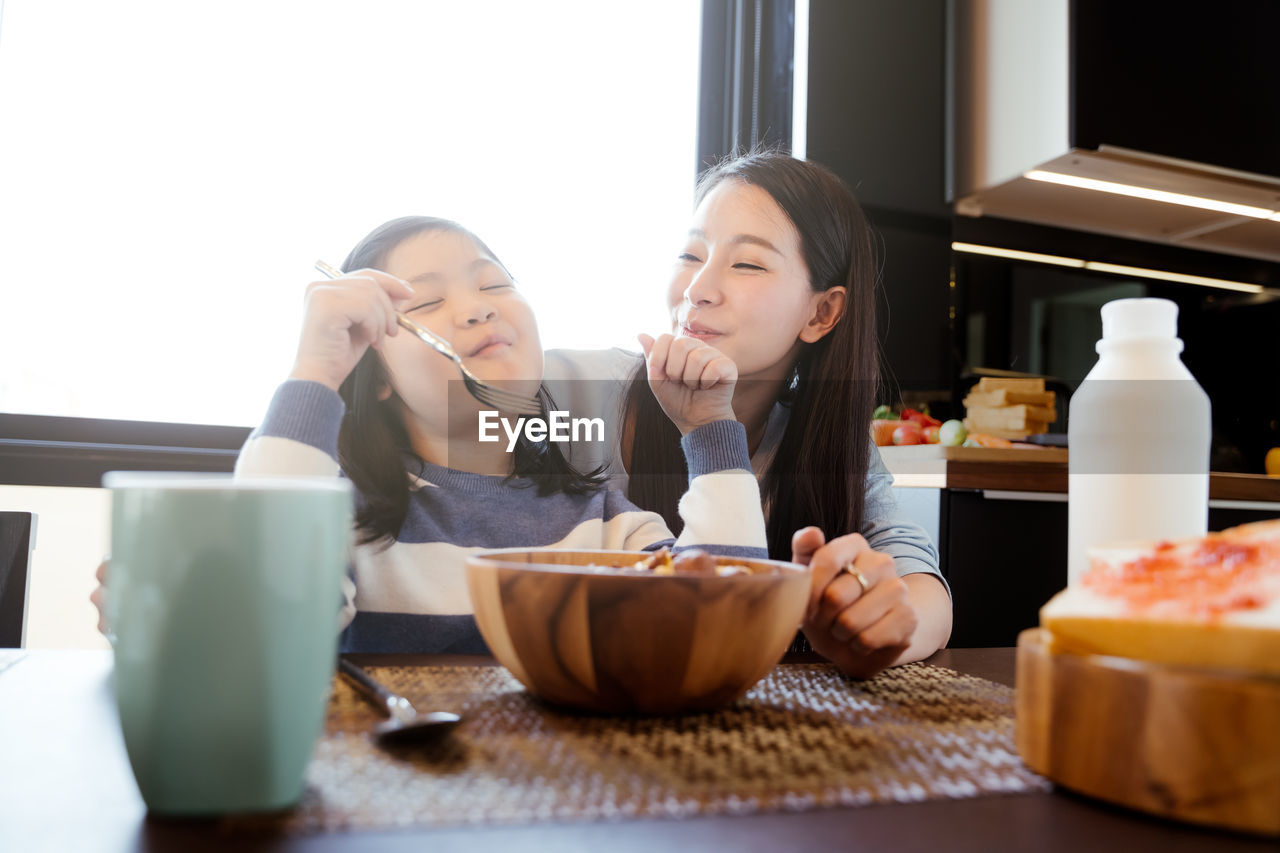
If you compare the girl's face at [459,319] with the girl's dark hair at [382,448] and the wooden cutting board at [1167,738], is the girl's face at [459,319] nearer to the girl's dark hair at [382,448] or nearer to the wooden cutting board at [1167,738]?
the girl's dark hair at [382,448]

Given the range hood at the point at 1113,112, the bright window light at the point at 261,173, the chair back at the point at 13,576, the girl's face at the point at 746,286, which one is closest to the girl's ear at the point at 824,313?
the girl's face at the point at 746,286

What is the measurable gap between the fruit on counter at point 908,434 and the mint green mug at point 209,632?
215 cm

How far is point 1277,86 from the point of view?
2.64 meters

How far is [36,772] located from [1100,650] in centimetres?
44

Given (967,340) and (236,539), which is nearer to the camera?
(236,539)

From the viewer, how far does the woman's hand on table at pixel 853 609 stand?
0.57 metres

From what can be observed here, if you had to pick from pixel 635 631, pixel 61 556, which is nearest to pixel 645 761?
pixel 635 631

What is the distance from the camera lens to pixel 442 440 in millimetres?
1297

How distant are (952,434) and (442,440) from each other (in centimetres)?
144

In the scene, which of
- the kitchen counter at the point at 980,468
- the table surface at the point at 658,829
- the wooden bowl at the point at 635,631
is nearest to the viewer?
the table surface at the point at 658,829

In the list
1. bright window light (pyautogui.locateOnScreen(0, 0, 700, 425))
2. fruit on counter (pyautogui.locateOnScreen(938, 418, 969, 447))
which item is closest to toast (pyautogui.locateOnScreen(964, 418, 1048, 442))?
fruit on counter (pyautogui.locateOnScreen(938, 418, 969, 447))

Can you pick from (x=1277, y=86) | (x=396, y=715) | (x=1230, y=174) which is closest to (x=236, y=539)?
(x=396, y=715)

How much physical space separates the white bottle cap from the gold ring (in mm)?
227

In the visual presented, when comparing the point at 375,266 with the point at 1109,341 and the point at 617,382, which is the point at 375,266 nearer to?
the point at 617,382
